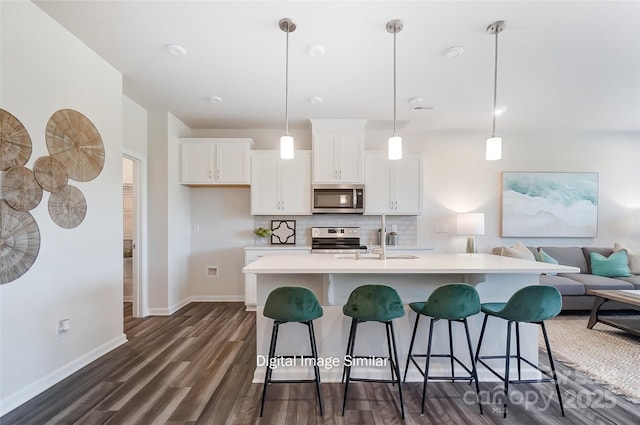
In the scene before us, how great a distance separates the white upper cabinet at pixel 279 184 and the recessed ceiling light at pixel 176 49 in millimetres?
1824

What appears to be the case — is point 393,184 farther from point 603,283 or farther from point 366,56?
point 603,283

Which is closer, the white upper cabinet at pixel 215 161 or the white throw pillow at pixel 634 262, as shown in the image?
the white throw pillow at pixel 634 262

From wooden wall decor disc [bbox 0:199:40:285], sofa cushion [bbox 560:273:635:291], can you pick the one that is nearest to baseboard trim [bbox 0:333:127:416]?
wooden wall decor disc [bbox 0:199:40:285]

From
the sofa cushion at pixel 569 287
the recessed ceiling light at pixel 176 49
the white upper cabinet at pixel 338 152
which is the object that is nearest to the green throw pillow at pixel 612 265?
the sofa cushion at pixel 569 287

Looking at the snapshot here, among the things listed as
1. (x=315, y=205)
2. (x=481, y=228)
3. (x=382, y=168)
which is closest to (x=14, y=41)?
(x=315, y=205)

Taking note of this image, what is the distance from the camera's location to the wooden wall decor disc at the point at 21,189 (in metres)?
1.79

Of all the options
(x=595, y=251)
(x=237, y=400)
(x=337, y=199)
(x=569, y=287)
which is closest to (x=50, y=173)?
(x=237, y=400)

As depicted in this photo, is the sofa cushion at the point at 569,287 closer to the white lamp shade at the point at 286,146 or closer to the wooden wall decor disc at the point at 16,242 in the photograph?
the white lamp shade at the point at 286,146

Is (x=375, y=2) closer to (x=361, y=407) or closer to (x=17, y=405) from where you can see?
(x=361, y=407)

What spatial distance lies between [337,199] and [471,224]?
76.3 inches

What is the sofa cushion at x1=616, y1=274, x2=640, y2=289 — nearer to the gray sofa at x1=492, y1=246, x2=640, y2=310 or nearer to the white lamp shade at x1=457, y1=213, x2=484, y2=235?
the gray sofa at x1=492, y1=246, x2=640, y2=310

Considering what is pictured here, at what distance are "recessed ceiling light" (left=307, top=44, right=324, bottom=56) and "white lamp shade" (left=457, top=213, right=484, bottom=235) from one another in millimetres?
3054

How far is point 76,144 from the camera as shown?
2309 millimetres

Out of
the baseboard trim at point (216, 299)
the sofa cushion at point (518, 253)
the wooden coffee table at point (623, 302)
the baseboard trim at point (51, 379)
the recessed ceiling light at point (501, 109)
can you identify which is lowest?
the baseboard trim at point (216, 299)
